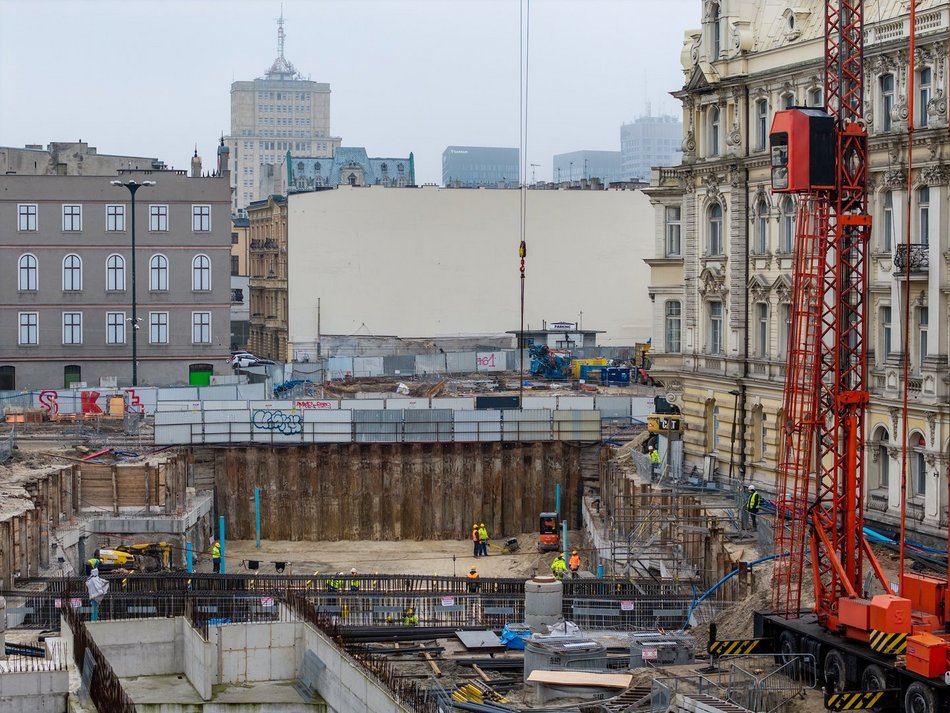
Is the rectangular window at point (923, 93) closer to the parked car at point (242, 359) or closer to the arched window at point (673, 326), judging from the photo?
the arched window at point (673, 326)

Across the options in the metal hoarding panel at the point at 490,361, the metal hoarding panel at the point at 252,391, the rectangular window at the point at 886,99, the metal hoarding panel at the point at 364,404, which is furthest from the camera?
the metal hoarding panel at the point at 490,361

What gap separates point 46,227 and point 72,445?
22.7 m

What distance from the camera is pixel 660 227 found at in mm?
53750

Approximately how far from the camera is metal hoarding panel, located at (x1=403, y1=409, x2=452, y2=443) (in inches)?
2356

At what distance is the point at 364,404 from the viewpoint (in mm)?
61531

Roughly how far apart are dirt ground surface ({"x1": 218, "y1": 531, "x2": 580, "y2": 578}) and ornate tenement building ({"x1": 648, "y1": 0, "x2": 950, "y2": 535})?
6.80 metres

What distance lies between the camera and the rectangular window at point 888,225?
41.4 meters

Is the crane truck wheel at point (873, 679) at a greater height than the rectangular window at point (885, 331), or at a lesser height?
lesser

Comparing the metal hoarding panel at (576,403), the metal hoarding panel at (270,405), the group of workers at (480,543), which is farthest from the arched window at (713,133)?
the metal hoarding panel at (270,405)

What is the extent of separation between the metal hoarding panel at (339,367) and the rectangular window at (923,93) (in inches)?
1857

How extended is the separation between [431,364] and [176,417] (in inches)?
1142

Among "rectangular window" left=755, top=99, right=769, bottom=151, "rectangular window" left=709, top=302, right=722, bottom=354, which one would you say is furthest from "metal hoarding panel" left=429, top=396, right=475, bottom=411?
"rectangular window" left=755, top=99, right=769, bottom=151

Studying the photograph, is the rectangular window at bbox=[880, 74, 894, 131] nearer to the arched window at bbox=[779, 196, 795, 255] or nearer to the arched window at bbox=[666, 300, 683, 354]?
the arched window at bbox=[779, 196, 795, 255]

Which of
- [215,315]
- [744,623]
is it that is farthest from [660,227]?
[215,315]
